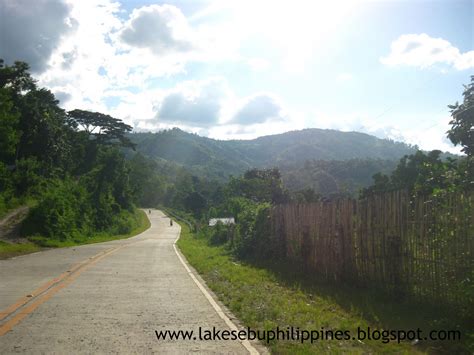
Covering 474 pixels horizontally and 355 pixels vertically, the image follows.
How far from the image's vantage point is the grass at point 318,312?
22.1 feet

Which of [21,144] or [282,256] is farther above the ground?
[21,144]

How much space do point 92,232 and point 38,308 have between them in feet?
119

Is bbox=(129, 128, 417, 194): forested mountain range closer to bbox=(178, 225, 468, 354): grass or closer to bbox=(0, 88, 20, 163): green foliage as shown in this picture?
bbox=(0, 88, 20, 163): green foliage

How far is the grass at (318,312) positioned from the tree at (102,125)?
54.0m

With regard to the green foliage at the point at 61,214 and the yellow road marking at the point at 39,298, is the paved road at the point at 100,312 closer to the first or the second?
the yellow road marking at the point at 39,298

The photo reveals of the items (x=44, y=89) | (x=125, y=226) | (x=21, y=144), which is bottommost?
(x=125, y=226)

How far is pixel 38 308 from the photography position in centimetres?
884

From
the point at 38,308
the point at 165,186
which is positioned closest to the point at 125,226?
the point at 38,308

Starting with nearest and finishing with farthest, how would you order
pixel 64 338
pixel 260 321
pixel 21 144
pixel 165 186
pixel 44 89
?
pixel 64 338, pixel 260 321, pixel 21 144, pixel 44 89, pixel 165 186

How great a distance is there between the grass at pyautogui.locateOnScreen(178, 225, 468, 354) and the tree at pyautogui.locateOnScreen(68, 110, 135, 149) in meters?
54.0

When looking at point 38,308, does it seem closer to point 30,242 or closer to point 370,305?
point 370,305

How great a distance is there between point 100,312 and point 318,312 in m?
3.97

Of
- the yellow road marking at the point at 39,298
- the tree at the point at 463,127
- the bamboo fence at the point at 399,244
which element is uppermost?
the tree at the point at 463,127

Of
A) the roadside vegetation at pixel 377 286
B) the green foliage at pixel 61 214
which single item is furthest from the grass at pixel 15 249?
the roadside vegetation at pixel 377 286
